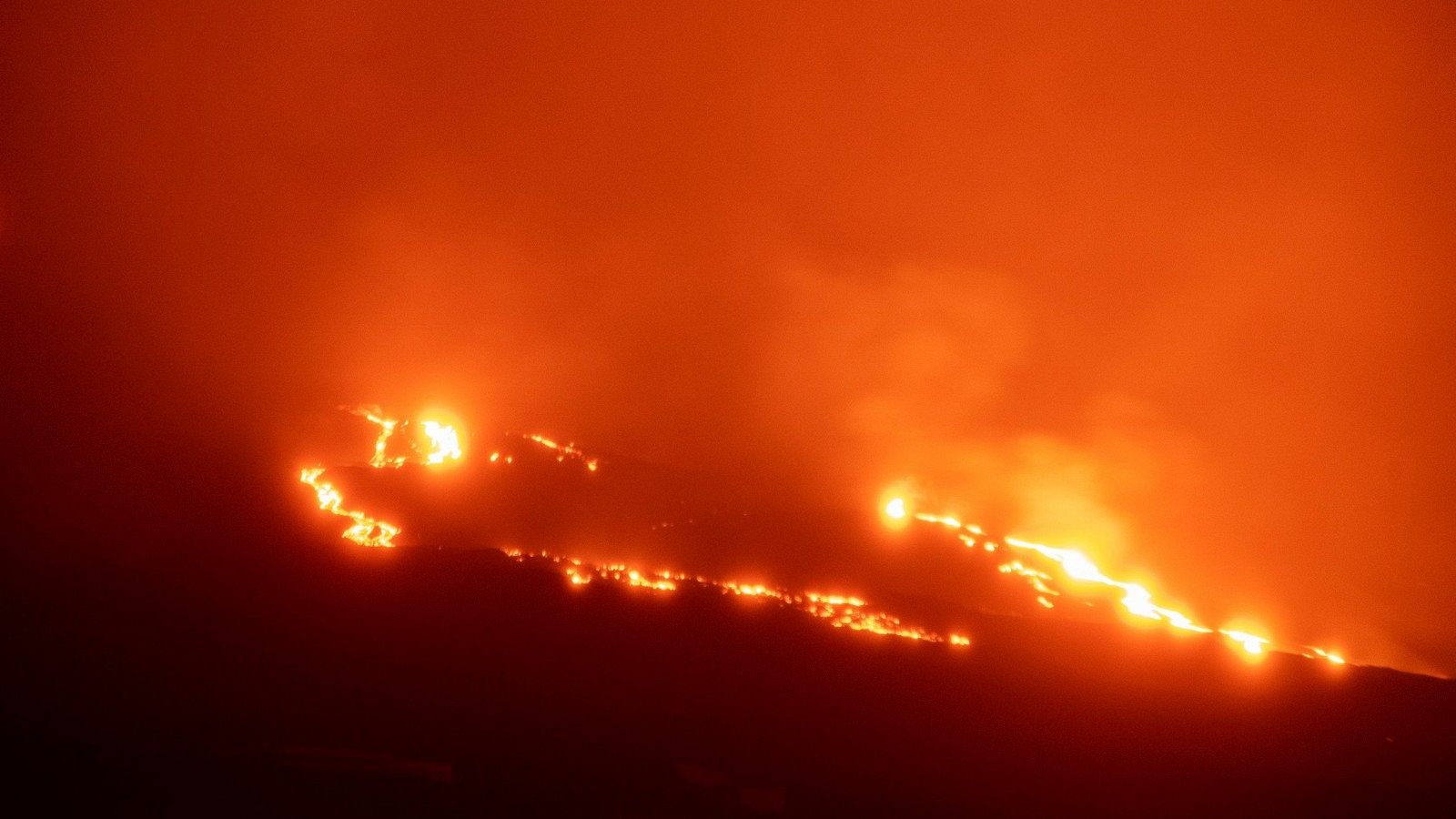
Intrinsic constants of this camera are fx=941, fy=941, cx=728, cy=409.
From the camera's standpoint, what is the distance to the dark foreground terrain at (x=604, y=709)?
195 inches

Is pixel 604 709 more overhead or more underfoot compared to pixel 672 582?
more underfoot

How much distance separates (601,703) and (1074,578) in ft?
14.1

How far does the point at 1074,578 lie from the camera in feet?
25.8

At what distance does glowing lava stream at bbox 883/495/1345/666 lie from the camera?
7.44 metres

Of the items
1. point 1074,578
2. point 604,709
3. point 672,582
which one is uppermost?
point 1074,578

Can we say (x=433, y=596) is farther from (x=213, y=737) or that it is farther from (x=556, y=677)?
(x=213, y=737)

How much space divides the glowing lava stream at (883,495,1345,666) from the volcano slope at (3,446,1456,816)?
1.01 ft

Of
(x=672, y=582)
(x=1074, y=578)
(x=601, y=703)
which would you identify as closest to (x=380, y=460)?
(x=672, y=582)

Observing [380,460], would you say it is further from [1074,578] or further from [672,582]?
[1074,578]

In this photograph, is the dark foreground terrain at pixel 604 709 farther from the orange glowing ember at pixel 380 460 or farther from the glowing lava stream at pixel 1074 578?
the glowing lava stream at pixel 1074 578

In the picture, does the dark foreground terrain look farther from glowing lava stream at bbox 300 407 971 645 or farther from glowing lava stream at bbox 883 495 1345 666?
glowing lava stream at bbox 883 495 1345 666

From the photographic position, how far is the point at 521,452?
322 inches

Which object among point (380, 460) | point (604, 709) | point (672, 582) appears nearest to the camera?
point (604, 709)

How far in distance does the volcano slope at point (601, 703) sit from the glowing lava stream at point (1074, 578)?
309 millimetres
